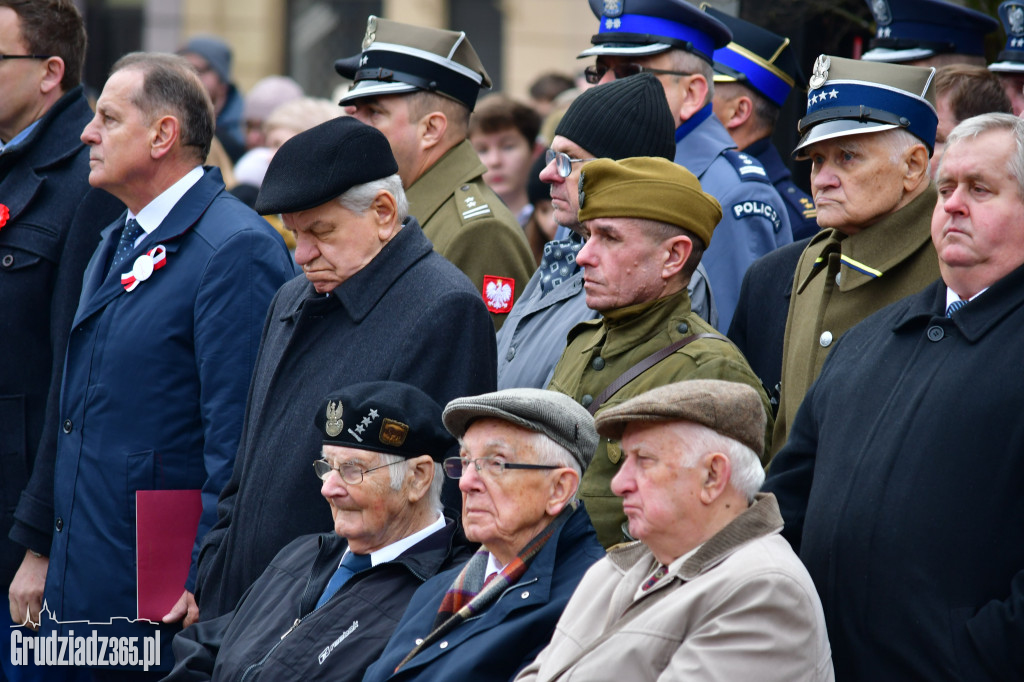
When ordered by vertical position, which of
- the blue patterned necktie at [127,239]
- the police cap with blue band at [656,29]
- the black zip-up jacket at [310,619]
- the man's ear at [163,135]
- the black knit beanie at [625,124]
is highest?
the police cap with blue band at [656,29]

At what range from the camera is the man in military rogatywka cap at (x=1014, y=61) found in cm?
585

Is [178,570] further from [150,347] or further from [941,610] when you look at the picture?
[941,610]

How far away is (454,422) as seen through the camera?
401 cm

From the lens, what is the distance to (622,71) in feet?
18.9

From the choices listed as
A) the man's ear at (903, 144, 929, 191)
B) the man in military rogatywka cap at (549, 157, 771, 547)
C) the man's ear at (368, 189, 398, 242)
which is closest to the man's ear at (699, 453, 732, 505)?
the man in military rogatywka cap at (549, 157, 771, 547)

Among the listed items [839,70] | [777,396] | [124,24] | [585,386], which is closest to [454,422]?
[585,386]

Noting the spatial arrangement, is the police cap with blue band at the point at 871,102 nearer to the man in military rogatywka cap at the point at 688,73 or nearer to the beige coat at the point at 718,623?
the man in military rogatywka cap at the point at 688,73

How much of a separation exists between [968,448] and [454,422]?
142 centimetres

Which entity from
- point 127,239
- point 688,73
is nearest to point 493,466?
point 127,239

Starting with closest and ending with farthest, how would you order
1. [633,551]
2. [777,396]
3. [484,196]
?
[633,551] → [777,396] → [484,196]

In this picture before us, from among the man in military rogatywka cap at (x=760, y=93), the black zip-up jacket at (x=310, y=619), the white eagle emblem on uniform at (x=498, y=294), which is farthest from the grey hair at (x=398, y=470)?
the man in military rogatywka cap at (x=760, y=93)

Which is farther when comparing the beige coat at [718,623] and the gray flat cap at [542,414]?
the gray flat cap at [542,414]

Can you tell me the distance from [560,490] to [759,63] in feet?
10.0

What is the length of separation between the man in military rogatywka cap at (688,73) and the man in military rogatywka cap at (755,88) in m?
0.43
